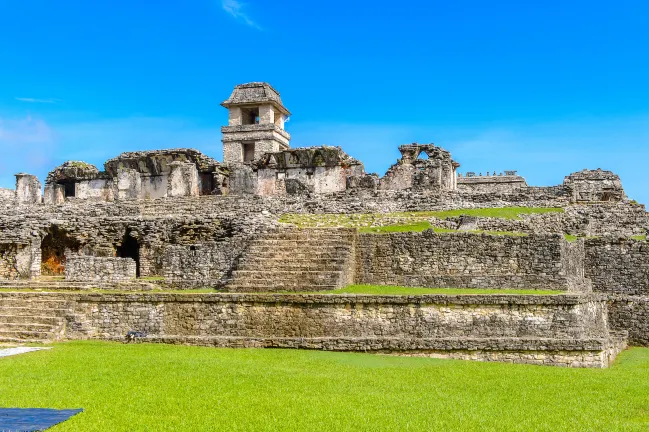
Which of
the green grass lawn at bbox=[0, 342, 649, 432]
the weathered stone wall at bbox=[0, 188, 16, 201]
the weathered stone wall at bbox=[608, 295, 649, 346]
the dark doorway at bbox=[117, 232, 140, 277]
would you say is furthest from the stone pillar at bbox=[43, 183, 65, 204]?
the weathered stone wall at bbox=[608, 295, 649, 346]

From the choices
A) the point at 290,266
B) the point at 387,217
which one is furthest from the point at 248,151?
the point at 290,266

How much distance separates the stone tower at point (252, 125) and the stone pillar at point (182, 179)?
1001 centimetres

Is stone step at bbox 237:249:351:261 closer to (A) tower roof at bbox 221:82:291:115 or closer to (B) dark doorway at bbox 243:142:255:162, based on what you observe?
(A) tower roof at bbox 221:82:291:115

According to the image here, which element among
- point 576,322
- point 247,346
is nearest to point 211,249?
point 247,346

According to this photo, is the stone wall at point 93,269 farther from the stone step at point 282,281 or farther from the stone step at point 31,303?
the stone step at point 282,281

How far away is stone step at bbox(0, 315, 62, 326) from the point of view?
15586 mm

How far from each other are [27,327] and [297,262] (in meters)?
6.49

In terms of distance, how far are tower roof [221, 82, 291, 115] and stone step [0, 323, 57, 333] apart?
28.5 meters

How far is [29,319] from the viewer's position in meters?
15.7

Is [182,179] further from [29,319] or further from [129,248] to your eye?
[29,319]

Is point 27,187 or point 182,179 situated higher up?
point 27,187

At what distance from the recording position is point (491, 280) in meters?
16.5

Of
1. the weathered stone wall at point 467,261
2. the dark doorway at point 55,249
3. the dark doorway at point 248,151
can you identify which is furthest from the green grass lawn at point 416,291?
the dark doorway at point 248,151

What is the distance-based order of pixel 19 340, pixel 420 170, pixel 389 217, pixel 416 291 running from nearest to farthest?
1. pixel 19 340
2. pixel 416 291
3. pixel 389 217
4. pixel 420 170
